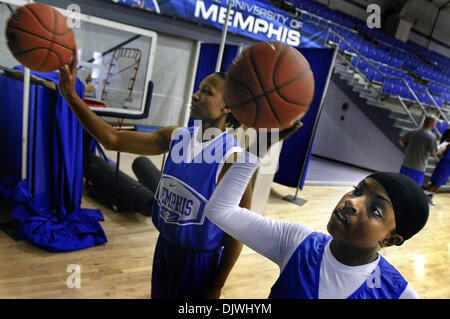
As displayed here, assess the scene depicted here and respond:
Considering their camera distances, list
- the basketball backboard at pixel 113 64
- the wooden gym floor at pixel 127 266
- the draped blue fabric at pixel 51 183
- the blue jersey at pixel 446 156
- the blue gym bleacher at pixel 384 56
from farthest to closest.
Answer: the blue gym bleacher at pixel 384 56, the basketball backboard at pixel 113 64, the blue jersey at pixel 446 156, the draped blue fabric at pixel 51 183, the wooden gym floor at pixel 127 266

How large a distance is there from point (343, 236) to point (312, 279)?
12 cm

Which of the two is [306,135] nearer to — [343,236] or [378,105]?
[378,105]

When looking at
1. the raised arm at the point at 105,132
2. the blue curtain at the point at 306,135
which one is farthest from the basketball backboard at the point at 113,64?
the raised arm at the point at 105,132

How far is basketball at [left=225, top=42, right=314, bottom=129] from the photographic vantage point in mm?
591

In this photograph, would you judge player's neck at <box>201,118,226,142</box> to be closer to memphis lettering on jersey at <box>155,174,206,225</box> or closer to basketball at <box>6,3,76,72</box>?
memphis lettering on jersey at <box>155,174,206,225</box>

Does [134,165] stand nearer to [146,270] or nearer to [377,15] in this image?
[146,270]

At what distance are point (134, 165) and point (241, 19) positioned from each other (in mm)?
A: 3564

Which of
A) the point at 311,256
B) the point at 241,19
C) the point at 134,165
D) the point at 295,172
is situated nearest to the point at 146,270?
Answer: the point at 134,165

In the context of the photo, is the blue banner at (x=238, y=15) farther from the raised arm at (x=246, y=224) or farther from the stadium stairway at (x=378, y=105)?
the raised arm at (x=246, y=224)

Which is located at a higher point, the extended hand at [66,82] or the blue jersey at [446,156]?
the extended hand at [66,82]

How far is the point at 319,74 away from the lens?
123 inches

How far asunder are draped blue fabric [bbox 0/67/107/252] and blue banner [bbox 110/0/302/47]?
3.07 meters

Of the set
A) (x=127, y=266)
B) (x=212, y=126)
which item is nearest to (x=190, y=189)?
(x=212, y=126)

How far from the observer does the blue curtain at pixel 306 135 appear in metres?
3.08
